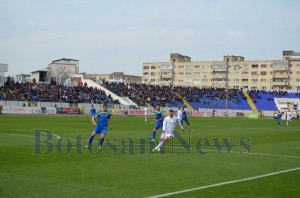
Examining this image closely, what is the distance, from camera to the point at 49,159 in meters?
14.3

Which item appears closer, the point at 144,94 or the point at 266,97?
the point at 144,94

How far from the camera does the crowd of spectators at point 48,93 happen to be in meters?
63.5

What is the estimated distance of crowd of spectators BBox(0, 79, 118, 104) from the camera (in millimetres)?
63531

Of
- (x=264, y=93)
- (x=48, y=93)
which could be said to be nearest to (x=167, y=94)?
(x=48, y=93)

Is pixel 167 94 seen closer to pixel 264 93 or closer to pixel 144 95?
pixel 144 95

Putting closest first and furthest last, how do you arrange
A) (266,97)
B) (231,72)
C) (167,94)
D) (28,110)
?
(28,110) < (167,94) < (266,97) < (231,72)

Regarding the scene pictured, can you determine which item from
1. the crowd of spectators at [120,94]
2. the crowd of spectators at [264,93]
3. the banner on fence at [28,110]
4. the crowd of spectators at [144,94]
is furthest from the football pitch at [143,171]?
the crowd of spectators at [264,93]

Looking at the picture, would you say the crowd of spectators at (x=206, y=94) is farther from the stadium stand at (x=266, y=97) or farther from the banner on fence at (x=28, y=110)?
the banner on fence at (x=28, y=110)

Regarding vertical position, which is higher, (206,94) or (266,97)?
(206,94)

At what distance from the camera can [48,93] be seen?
67500 mm

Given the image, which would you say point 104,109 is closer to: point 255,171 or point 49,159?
point 49,159

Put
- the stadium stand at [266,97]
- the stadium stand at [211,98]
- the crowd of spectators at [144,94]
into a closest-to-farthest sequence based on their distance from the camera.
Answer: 1. the crowd of spectators at [144,94]
2. the stadium stand at [211,98]
3. the stadium stand at [266,97]

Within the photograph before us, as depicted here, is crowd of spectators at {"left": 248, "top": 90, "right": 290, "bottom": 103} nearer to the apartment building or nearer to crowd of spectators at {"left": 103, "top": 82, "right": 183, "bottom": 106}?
crowd of spectators at {"left": 103, "top": 82, "right": 183, "bottom": 106}

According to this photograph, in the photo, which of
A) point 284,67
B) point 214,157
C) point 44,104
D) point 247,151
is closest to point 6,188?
point 214,157
